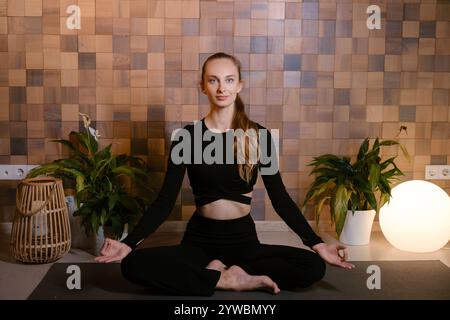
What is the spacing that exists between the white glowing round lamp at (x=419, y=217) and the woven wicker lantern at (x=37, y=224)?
1624mm

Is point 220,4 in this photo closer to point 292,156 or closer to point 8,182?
point 292,156

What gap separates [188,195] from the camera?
3.25 metres

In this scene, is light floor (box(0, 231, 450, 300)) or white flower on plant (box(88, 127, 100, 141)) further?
white flower on plant (box(88, 127, 100, 141))

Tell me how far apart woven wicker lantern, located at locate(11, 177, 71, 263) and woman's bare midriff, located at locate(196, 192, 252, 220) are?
2.45 ft

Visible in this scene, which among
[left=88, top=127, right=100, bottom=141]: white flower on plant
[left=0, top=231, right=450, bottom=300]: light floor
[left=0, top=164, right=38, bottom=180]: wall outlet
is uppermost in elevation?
[left=88, top=127, right=100, bottom=141]: white flower on plant

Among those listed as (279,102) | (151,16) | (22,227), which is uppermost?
(151,16)

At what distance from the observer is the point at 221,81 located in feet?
7.72

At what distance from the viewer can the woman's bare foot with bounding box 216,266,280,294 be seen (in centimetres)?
225

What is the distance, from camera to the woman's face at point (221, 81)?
2.35 m

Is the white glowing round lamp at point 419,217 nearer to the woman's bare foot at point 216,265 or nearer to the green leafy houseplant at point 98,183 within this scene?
the woman's bare foot at point 216,265

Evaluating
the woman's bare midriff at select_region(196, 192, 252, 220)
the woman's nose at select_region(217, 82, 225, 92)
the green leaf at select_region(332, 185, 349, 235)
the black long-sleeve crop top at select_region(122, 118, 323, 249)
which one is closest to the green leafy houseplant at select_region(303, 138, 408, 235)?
the green leaf at select_region(332, 185, 349, 235)

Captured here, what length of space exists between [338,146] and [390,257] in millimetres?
719

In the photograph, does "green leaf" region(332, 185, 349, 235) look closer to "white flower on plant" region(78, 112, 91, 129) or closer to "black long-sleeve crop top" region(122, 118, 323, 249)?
"black long-sleeve crop top" region(122, 118, 323, 249)
